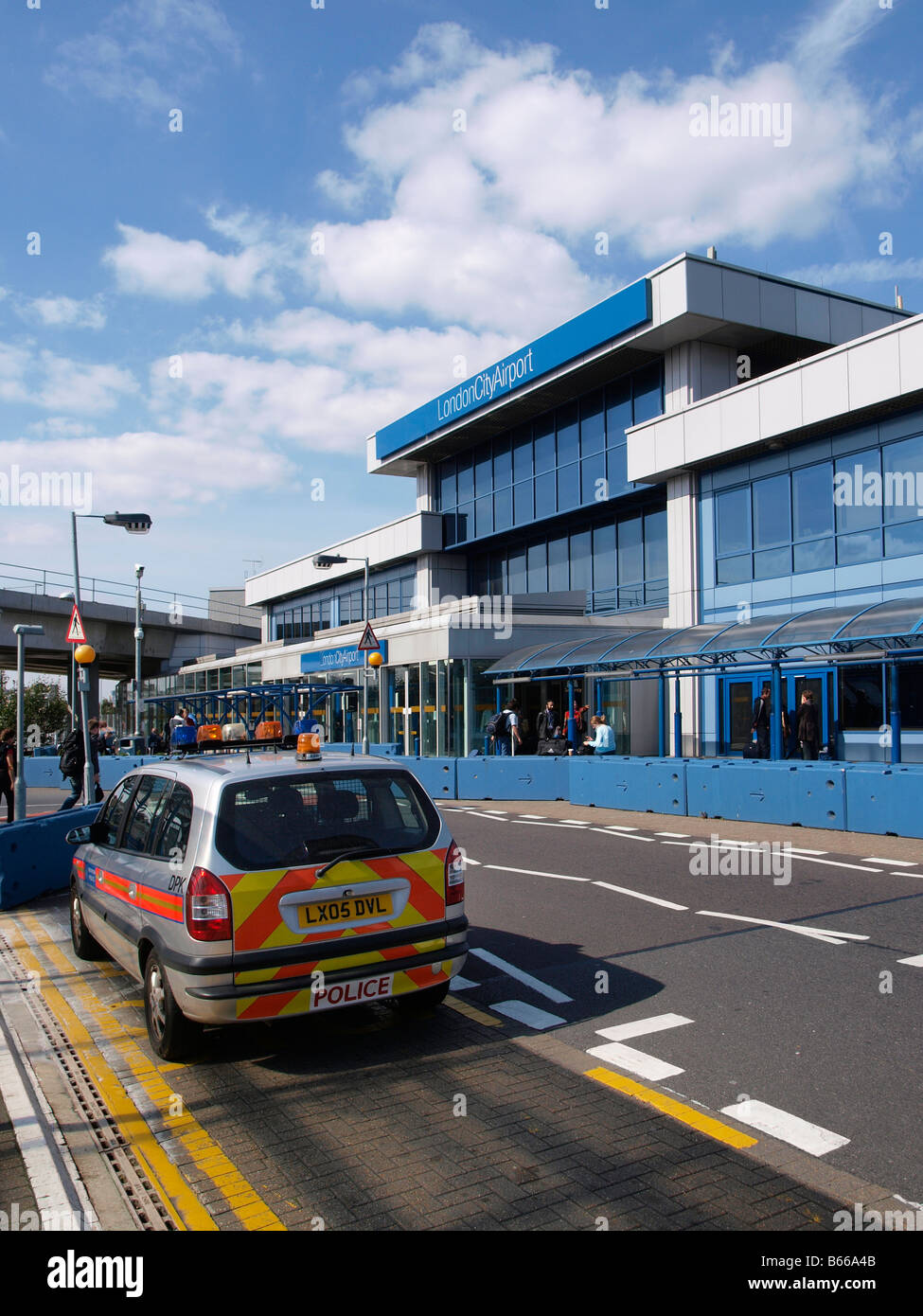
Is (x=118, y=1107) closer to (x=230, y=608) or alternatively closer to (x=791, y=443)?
(x=791, y=443)

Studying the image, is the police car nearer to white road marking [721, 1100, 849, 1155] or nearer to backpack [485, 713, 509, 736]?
white road marking [721, 1100, 849, 1155]

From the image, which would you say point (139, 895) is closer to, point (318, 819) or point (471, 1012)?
point (318, 819)

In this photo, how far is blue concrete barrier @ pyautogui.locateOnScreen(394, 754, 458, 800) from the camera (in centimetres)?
2103

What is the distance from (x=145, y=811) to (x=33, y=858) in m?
5.16

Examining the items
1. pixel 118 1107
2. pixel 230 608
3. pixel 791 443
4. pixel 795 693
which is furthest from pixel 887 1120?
pixel 230 608

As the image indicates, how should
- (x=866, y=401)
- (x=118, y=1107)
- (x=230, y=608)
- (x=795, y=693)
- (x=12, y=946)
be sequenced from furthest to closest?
(x=230, y=608) → (x=795, y=693) → (x=866, y=401) → (x=12, y=946) → (x=118, y=1107)

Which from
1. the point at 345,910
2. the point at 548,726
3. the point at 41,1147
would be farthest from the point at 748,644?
the point at 41,1147

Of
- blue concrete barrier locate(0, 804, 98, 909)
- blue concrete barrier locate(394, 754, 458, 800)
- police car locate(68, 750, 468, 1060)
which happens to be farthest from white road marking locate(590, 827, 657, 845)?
police car locate(68, 750, 468, 1060)

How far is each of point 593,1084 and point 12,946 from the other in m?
5.36

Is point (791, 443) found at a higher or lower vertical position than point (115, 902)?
higher

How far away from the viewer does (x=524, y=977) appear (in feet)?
21.8

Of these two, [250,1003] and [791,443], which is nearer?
[250,1003]

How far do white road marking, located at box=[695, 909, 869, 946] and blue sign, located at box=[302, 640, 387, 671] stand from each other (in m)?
22.2

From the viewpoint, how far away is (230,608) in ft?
221
